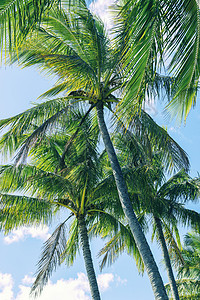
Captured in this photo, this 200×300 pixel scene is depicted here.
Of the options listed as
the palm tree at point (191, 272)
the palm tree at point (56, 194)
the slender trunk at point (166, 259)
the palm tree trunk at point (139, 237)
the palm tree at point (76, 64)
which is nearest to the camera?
the palm tree trunk at point (139, 237)

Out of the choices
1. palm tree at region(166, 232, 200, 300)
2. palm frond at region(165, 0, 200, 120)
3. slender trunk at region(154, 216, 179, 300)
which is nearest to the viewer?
palm frond at region(165, 0, 200, 120)

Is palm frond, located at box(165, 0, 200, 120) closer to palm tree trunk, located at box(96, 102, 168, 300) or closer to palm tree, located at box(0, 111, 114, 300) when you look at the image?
palm tree trunk, located at box(96, 102, 168, 300)

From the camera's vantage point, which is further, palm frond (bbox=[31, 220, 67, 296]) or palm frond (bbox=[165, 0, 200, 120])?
palm frond (bbox=[31, 220, 67, 296])

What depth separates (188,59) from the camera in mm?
3854

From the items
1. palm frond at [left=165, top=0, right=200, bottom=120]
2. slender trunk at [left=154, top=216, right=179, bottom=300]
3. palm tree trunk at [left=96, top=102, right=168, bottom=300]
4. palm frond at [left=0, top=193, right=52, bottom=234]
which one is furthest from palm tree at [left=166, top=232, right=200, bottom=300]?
palm frond at [left=165, top=0, right=200, bottom=120]

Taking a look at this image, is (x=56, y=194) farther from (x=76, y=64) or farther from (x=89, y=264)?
(x=76, y=64)

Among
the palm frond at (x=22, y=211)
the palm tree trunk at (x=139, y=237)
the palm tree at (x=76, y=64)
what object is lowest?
the palm tree trunk at (x=139, y=237)

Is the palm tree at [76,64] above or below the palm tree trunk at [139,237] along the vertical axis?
above

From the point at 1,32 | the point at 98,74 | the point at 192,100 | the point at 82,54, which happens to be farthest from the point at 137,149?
the point at 1,32

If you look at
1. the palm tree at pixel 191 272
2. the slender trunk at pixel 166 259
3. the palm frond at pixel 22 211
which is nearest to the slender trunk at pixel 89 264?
the palm frond at pixel 22 211

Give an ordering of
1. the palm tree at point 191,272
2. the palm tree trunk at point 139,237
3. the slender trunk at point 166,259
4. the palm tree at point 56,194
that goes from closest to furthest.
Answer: the palm tree trunk at point 139,237
the palm tree at point 56,194
the slender trunk at point 166,259
the palm tree at point 191,272

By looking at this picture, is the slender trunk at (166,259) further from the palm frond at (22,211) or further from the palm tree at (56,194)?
the palm frond at (22,211)

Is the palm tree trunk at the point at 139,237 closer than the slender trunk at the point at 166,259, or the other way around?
the palm tree trunk at the point at 139,237

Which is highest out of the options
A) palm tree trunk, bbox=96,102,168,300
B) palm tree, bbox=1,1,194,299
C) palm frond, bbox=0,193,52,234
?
palm tree, bbox=1,1,194,299
